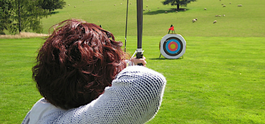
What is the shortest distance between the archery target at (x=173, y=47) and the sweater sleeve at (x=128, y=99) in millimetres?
8348

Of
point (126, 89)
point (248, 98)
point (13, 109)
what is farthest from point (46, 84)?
point (248, 98)

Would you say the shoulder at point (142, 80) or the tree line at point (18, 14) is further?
the tree line at point (18, 14)

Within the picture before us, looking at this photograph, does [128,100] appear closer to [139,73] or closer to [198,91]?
[139,73]

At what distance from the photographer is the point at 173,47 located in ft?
30.2

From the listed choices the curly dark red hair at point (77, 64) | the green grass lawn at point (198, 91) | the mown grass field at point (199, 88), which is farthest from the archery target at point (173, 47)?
the curly dark red hair at point (77, 64)

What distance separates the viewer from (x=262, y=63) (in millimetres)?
7945

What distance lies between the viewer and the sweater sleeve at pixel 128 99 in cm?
71

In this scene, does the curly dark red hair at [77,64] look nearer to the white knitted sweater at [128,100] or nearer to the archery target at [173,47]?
the white knitted sweater at [128,100]

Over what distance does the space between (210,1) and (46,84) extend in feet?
145

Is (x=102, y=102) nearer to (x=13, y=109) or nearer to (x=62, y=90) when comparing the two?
(x=62, y=90)

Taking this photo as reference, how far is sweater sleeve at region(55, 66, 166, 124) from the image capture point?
0.71m

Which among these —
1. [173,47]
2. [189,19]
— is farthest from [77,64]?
[189,19]

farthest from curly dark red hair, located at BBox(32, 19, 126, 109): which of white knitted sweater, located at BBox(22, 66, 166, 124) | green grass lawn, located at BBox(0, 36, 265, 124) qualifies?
green grass lawn, located at BBox(0, 36, 265, 124)

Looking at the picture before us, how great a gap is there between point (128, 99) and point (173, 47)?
8.64 m
